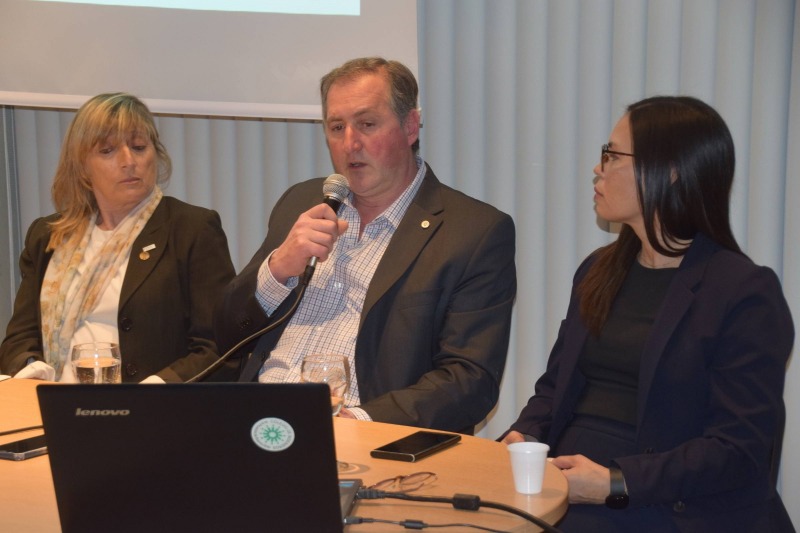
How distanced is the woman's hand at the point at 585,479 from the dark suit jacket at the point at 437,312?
1.56ft

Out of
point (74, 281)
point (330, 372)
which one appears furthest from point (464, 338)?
point (74, 281)

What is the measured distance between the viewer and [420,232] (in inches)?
103

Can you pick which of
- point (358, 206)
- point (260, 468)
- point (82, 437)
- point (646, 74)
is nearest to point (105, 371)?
point (82, 437)

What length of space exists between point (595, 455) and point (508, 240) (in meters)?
0.69

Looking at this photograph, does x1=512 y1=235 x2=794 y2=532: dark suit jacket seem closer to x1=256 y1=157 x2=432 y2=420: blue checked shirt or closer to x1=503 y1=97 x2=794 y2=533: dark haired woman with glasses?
x1=503 y1=97 x2=794 y2=533: dark haired woman with glasses

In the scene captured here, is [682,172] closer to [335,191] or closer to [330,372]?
[335,191]

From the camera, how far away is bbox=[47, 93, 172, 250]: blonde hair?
3.18 m

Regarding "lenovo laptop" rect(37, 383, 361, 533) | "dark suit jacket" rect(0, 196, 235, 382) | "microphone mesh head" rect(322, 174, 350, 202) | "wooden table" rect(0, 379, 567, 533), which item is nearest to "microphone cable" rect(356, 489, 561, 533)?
"wooden table" rect(0, 379, 567, 533)

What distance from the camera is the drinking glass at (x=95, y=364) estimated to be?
1.85m

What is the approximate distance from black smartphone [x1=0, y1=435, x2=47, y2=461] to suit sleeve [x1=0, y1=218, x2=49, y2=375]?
138 centimetres

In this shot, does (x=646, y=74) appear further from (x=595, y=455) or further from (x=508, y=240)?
(x=595, y=455)

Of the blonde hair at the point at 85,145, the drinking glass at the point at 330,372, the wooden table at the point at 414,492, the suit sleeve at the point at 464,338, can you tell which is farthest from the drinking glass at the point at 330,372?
the blonde hair at the point at 85,145

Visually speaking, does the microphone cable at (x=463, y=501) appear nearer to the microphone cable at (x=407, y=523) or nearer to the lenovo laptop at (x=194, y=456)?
the microphone cable at (x=407, y=523)

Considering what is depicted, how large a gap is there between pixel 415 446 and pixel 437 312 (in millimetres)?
840
